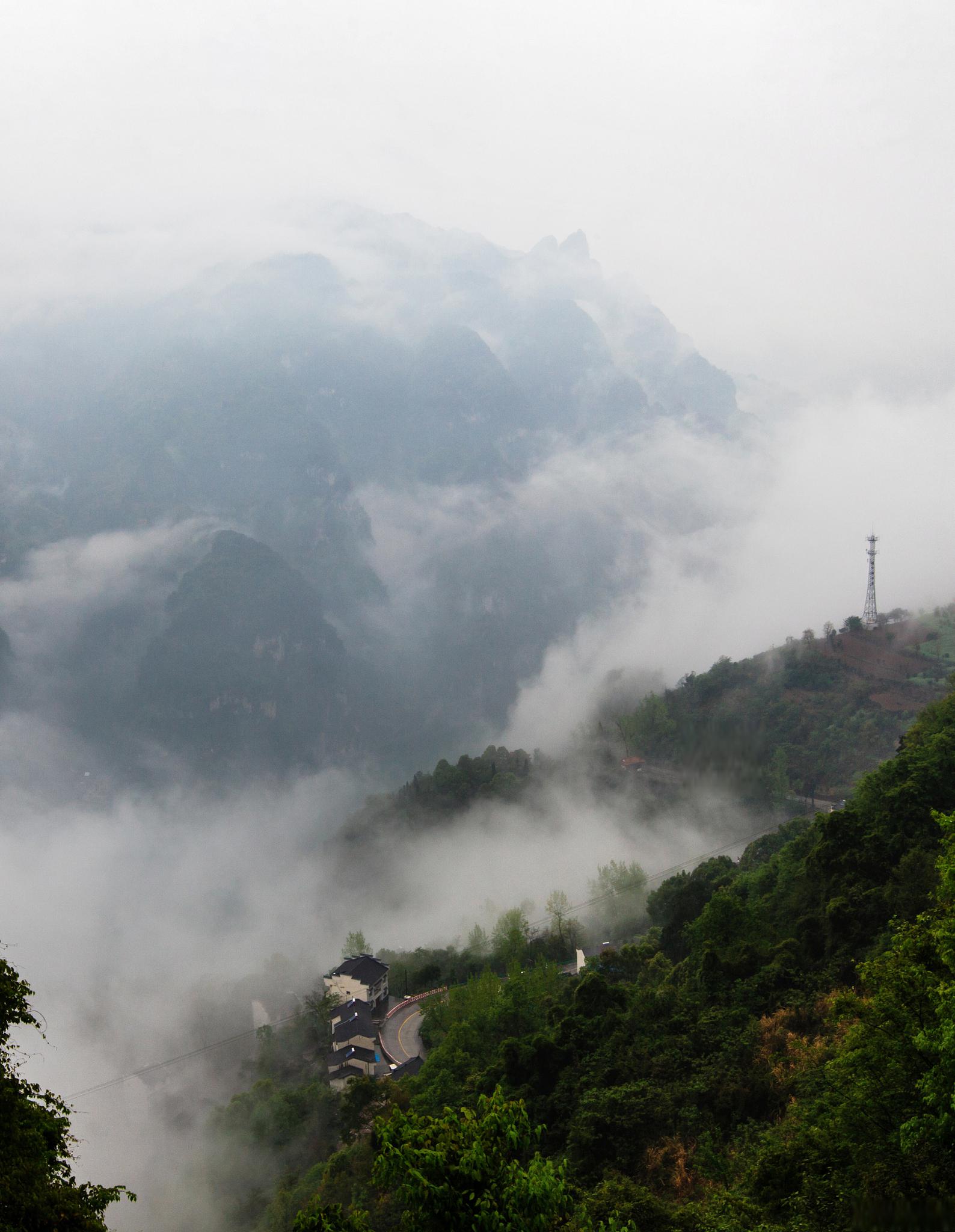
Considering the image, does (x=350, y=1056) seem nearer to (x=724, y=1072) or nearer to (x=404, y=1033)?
(x=404, y=1033)

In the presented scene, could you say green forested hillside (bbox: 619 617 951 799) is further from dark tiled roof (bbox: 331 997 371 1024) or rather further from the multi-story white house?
dark tiled roof (bbox: 331 997 371 1024)

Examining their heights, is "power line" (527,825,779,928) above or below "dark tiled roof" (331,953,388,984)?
above

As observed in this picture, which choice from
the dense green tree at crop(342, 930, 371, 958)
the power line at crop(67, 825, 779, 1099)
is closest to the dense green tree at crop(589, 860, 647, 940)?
the power line at crop(67, 825, 779, 1099)

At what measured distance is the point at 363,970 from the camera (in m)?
46.5

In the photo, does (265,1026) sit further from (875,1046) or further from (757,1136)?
(875,1046)

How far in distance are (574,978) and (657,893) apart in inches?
342

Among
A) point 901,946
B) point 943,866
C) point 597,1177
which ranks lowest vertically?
point 597,1177

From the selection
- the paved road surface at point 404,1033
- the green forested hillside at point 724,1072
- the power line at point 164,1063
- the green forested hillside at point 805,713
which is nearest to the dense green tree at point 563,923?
the green forested hillside at point 724,1072

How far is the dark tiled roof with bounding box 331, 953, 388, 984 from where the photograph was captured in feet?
150

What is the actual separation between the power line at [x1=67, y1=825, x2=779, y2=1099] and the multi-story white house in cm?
423

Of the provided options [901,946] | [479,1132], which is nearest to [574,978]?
[901,946]

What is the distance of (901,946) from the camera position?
13.0m

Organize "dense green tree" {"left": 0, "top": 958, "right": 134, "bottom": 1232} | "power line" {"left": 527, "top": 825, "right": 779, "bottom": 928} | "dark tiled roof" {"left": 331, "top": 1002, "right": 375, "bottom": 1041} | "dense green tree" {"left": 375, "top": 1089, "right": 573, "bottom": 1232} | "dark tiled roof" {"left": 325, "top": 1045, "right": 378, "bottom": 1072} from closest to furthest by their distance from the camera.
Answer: "dense green tree" {"left": 375, "top": 1089, "right": 573, "bottom": 1232} < "dense green tree" {"left": 0, "top": 958, "right": 134, "bottom": 1232} < "dark tiled roof" {"left": 325, "top": 1045, "right": 378, "bottom": 1072} < "dark tiled roof" {"left": 331, "top": 1002, "right": 375, "bottom": 1041} < "power line" {"left": 527, "top": 825, "right": 779, "bottom": 928}

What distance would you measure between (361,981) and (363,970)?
2.64ft
